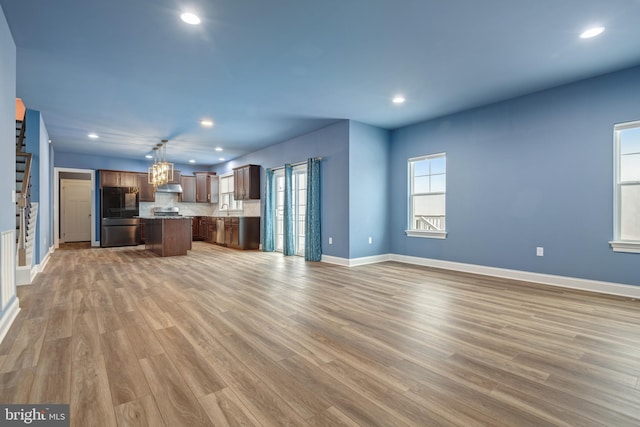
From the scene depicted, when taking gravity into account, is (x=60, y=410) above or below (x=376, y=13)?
below

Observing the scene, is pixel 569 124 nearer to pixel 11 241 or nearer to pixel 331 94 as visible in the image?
pixel 331 94

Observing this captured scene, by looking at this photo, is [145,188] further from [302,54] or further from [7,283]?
[302,54]

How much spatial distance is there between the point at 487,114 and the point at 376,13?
3.17 m

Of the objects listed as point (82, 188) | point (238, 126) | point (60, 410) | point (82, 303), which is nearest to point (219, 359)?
point (60, 410)

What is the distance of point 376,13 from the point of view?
264 centimetres

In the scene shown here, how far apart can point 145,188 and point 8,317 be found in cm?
769

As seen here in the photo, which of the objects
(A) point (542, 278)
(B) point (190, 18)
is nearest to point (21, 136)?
(B) point (190, 18)

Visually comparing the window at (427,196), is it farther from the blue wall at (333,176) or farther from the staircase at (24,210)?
the staircase at (24,210)

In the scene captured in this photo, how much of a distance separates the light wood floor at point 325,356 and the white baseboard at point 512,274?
258mm

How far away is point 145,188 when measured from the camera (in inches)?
379

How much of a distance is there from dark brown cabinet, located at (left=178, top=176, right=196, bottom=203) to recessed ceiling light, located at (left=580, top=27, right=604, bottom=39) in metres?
10.5

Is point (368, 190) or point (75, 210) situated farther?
point (75, 210)

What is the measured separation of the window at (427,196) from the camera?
5.62m

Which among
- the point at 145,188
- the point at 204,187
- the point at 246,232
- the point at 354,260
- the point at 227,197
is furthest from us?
the point at 204,187
